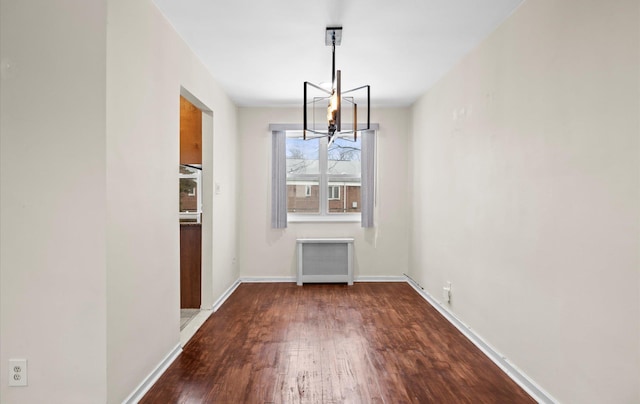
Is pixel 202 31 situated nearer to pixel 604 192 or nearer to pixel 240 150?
pixel 240 150

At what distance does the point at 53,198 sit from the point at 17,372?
2.96 feet

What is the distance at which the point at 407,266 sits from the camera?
5293 millimetres

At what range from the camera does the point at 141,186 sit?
2.24 m

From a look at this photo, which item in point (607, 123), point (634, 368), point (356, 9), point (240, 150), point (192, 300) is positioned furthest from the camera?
point (240, 150)

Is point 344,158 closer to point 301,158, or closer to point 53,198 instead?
point 301,158

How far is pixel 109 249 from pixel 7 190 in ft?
1.85

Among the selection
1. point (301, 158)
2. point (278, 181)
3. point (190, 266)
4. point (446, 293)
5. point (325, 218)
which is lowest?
point (446, 293)

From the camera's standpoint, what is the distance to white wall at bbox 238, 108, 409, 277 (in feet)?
17.1

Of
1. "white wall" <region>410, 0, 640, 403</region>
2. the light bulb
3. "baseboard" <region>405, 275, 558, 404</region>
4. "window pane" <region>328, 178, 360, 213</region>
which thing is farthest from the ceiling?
"baseboard" <region>405, 275, 558, 404</region>

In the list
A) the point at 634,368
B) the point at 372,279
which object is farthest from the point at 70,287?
the point at 372,279

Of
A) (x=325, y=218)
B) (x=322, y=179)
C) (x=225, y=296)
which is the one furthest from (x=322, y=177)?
(x=225, y=296)

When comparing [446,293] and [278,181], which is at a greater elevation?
[278,181]

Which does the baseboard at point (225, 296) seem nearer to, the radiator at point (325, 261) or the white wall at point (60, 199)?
A: the radiator at point (325, 261)

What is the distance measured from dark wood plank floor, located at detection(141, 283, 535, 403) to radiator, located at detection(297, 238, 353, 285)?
3.10 feet
